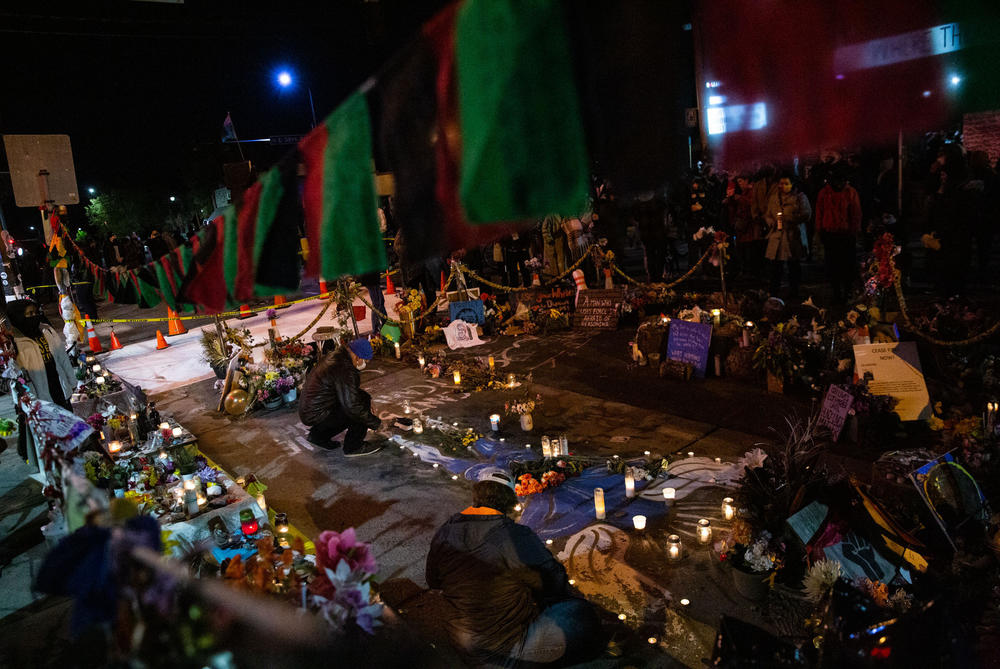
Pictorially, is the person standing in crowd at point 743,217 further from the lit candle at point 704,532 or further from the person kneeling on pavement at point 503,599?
the person kneeling on pavement at point 503,599

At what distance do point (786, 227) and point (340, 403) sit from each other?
8.36 m

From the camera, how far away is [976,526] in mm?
4074

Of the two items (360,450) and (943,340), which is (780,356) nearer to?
(943,340)

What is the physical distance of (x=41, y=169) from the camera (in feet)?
34.3

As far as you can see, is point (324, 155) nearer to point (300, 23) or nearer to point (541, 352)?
point (541, 352)

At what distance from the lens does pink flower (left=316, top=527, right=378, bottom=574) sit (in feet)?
8.90

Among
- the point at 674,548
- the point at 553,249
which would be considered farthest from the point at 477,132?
the point at 553,249

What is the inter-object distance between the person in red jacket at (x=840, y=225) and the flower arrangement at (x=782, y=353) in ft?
12.4

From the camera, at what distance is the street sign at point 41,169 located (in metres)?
10.3

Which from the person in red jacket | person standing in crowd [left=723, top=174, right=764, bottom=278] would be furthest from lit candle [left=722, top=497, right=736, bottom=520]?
person standing in crowd [left=723, top=174, right=764, bottom=278]

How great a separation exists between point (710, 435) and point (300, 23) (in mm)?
16569

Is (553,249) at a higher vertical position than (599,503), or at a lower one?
higher

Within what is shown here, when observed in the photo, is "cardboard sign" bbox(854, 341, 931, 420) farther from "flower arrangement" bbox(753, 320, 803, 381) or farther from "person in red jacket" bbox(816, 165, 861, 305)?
"person in red jacket" bbox(816, 165, 861, 305)

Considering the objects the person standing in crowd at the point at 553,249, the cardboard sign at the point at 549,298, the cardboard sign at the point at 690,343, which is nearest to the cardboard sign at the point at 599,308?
the cardboard sign at the point at 549,298
